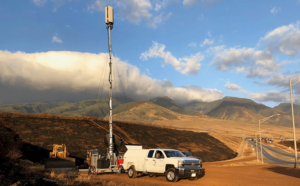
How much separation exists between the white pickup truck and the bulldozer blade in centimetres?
777

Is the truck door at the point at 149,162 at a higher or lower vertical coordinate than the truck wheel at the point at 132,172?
higher

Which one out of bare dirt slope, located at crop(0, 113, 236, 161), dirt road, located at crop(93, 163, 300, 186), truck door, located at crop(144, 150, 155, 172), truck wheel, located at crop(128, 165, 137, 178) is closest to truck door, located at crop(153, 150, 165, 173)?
truck door, located at crop(144, 150, 155, 172)

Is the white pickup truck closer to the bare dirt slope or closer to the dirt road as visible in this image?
the dirt road

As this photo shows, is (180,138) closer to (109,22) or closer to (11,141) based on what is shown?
(109,22)

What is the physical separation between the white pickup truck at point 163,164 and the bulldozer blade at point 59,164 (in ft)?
25.5

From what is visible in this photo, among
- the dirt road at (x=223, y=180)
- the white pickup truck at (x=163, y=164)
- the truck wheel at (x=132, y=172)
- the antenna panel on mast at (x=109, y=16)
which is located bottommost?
the dirt road at (x=223, y=180)

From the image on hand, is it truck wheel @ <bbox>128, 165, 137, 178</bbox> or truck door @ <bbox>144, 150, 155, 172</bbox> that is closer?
truck door @ <bbox>144, 150, 155, 172</bbox>

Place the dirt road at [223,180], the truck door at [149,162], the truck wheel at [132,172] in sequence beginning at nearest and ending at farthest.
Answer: the dirt road at [223,180]
the truck door at [149,162]
the truck wheel at [132,172]

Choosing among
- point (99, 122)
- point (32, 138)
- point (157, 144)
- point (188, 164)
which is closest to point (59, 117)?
point (99, 122)

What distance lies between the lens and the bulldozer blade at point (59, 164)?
83.1 feet

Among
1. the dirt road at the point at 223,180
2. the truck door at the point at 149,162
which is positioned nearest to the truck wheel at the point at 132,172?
the dirt road at the point at 223,180

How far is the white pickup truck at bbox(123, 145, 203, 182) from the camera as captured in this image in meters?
17.6

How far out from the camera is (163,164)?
60.8 feet

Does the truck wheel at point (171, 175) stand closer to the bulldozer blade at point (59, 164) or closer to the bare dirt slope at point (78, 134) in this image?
the bulldozer blade at point (59, 164)
